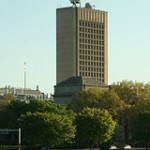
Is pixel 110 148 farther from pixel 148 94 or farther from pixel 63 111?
pixel 148 94

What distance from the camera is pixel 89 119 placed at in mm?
99438

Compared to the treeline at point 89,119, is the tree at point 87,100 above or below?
above

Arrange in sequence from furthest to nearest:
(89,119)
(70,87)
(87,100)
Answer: (70,87) < (87,100) < (89,119)

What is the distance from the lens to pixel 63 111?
109125mm

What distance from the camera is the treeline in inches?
3684

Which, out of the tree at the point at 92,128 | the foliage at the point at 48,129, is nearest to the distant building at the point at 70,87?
the tree at the point at 92,128

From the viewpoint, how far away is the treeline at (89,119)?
93.6m

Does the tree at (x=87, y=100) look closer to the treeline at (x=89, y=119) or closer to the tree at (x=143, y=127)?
the treeline at (x=89, y=119)

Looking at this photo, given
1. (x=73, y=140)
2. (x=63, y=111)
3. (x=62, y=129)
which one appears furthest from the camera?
(x=63, y=111)

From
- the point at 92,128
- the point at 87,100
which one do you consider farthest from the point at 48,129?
the point at 87,100

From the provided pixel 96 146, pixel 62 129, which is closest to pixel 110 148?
pixel 96 146

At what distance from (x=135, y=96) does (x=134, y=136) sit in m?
21.0

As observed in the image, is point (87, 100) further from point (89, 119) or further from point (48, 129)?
point (48, 129)

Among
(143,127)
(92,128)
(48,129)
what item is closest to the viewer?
(48,129)
